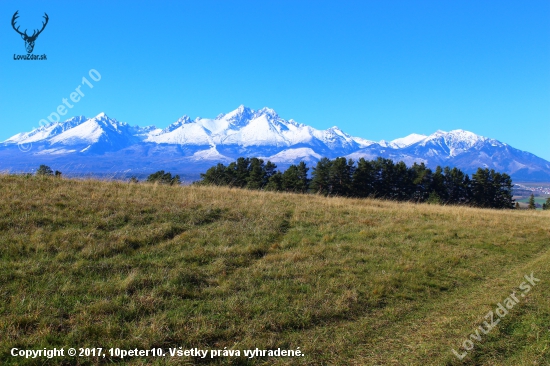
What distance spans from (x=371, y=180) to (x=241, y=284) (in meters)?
49.4

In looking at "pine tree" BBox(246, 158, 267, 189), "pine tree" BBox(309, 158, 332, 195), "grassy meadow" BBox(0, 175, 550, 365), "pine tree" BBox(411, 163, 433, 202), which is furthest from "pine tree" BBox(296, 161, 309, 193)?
"grassy meadow" BBox(0, 175, 550, 365)

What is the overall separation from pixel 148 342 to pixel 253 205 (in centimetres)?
1062

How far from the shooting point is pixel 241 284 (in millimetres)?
7414

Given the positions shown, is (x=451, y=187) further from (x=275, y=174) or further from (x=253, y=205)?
(x=253, y=205)

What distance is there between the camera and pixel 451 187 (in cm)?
5884

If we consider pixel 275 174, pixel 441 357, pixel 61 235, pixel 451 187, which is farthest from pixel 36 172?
pixel 451 187

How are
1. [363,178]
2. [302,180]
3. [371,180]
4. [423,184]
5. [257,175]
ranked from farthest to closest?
[423,184]
[371,180]
[363,178]
[257,175]
[302,180]

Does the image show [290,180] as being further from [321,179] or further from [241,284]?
[241,284]

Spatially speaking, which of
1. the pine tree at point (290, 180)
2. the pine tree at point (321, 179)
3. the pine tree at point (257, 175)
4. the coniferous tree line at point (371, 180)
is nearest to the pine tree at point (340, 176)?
the coniferous tree line at point (371, 180)

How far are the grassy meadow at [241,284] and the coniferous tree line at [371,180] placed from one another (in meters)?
32.9

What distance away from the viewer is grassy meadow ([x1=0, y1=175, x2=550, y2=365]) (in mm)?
5223

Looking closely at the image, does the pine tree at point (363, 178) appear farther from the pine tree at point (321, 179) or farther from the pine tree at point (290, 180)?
the pine tree at point (290, 180)

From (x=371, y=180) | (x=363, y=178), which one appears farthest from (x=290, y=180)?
(x=371, y=180)

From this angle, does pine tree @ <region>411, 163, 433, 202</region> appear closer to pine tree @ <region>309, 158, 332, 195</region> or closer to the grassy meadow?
pine tree @ <region>309, 158, 332, 195</region>
